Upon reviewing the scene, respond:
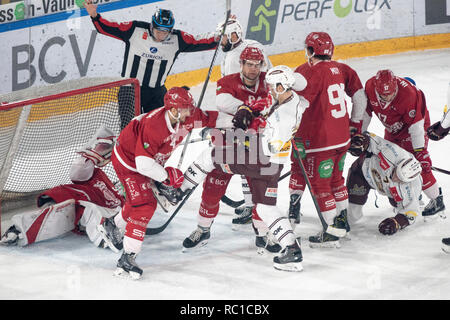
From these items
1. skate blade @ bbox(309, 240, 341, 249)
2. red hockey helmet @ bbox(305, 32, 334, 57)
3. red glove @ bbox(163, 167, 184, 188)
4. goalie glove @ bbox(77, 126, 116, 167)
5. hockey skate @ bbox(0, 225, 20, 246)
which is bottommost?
skate blade @ bbox(309, 240, 341, 249)

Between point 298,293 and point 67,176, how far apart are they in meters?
2.12

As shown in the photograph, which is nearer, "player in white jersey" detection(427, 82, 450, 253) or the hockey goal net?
"player in white jersey" detection(427, 82, 450, 253)

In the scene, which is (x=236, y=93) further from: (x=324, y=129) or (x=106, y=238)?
(x=106, y=238)

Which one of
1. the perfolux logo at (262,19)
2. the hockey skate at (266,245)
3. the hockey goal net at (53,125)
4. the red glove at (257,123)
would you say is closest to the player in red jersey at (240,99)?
the hockey skate at (266,245)

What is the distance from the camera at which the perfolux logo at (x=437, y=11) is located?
794 centimetres

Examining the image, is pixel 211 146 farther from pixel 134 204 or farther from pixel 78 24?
pixel 78 24

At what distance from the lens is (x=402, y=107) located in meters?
4.90

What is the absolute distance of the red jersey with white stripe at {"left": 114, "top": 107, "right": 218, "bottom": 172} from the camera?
13.6 feet

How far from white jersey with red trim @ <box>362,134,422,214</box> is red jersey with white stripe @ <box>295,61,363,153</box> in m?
0.37

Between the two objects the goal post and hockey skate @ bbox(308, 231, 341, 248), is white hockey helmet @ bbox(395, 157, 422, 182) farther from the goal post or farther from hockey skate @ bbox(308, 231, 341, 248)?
the goal post

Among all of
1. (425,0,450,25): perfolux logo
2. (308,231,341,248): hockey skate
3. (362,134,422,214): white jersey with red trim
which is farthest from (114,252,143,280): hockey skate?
(425,0,450,25): perfolux logo

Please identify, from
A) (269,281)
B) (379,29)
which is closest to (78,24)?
(379,29)

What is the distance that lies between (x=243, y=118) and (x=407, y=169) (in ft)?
4.04

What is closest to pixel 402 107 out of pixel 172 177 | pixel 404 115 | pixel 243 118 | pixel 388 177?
pixel 404 115
